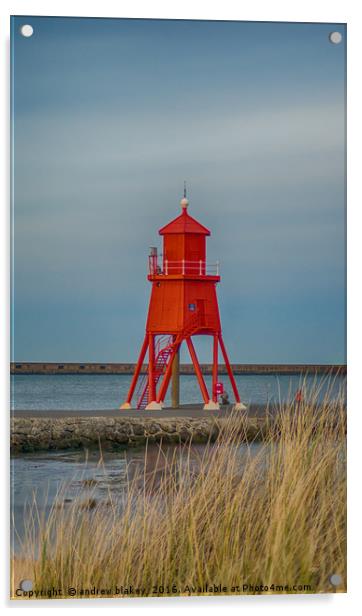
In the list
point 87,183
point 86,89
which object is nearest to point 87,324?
point 87,183

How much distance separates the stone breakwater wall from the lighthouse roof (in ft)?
4.00

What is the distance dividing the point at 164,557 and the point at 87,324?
1.71m

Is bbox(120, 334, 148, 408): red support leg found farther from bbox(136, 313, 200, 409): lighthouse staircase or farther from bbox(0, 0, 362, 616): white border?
bbox(0, 0, 362, 616): white border

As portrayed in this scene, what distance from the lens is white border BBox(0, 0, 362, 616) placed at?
16.8ft

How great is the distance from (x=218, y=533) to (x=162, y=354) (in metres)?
2.20

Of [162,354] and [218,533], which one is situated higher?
[162,354]

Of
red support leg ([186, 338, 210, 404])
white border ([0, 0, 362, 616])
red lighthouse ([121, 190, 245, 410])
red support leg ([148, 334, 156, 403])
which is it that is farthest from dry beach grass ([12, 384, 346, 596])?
red support leg ([148, 334, 156, 403])

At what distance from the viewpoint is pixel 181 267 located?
686cm

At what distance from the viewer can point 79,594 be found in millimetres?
5047

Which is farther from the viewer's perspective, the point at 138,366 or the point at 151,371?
the point at 151,371

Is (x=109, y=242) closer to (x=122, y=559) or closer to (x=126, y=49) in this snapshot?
(x=126, y=49)
